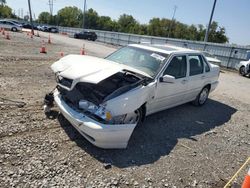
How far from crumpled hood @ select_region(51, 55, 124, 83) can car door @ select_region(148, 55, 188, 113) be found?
111 centimetres

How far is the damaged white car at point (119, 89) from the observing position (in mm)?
3738

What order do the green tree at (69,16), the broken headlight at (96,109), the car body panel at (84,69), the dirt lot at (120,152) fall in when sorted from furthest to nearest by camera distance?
the green tree at (69,16) → the car body panel at (84,69) → the broken headlight at (96,109) → the dirt lot at (120,152)

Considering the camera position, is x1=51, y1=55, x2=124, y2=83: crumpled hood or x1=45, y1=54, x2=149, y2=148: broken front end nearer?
x1=45, y1=54, x2=149, y2=148: broken front end

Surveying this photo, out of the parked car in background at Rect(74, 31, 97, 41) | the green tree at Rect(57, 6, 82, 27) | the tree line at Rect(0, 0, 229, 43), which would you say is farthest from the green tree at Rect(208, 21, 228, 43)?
the green tree at Rect(57, 6, 82, 27)

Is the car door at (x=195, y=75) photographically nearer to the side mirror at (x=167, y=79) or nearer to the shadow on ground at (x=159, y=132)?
the shadow on ground at (x=159, y=132)

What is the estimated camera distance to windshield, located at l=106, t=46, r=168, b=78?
5.02 metres

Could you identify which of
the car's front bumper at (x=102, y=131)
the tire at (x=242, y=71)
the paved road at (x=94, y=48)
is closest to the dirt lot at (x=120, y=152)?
the car's front bumper at (x=102, y=131)

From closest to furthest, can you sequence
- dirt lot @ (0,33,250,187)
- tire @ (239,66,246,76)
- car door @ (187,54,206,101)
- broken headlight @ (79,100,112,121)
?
dirt lot @ (0,33,250,187), broken headlight @ (79,100,112,121), car door @ (187,54,206,101), tire @ (239,66,246,76)

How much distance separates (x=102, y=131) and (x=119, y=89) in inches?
32.0

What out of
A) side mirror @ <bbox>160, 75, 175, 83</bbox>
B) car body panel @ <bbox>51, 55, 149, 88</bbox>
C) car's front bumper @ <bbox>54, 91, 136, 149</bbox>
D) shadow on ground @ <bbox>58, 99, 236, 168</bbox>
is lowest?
shadow on ground @ <bbox>58, 99, 236, 168</bbox>

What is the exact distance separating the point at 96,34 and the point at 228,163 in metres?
41.5

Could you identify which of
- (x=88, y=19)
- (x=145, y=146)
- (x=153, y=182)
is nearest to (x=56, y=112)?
(x=145, y=146)

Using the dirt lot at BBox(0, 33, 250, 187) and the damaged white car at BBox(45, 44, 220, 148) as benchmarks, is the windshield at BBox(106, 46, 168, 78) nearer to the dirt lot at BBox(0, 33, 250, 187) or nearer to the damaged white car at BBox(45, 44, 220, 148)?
the damaged white car at BBox(45, 44, 220, 148)

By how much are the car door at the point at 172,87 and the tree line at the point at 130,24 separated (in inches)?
2377
